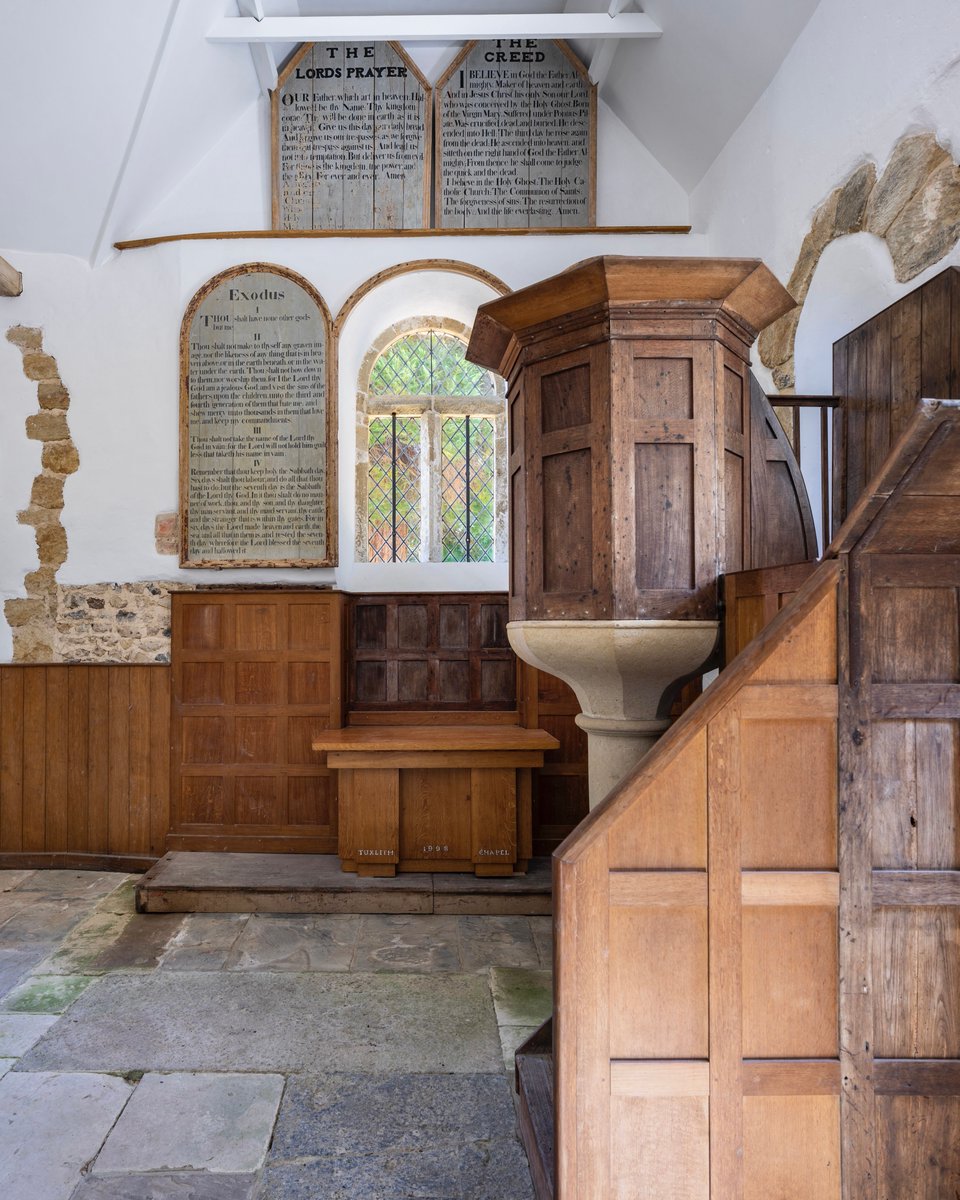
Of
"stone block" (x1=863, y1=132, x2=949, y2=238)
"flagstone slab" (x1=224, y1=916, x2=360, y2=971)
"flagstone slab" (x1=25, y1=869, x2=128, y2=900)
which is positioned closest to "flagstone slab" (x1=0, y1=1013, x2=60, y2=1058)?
"flagstone slab" (x1=224, y1=916, x2=360, y2=971)

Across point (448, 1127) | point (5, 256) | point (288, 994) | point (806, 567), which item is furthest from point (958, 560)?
point (5, 256)

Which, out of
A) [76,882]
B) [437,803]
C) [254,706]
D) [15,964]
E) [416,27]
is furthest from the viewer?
[254,706]

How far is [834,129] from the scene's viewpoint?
9.82 ft

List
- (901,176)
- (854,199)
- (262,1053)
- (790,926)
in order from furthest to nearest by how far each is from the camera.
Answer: (854,199)
(901,176)
(262,1053)
(790,926)

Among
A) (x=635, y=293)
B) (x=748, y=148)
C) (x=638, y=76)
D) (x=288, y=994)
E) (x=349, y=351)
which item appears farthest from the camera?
(x=349, y=351)

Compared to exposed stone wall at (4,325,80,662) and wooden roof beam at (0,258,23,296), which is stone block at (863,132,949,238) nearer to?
exposed stone wall at (4,325,80,662)

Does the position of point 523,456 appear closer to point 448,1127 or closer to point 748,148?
point 448,1127

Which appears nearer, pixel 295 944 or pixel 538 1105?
pixel 538 1105

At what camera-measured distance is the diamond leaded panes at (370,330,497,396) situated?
15.5ft

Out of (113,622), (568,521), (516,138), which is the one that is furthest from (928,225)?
(113,622)

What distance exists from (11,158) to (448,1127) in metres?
4.42

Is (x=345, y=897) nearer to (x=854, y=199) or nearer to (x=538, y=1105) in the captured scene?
(x=538, y=1105)

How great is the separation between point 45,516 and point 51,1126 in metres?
3.15

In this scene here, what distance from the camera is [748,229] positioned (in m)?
3.73
